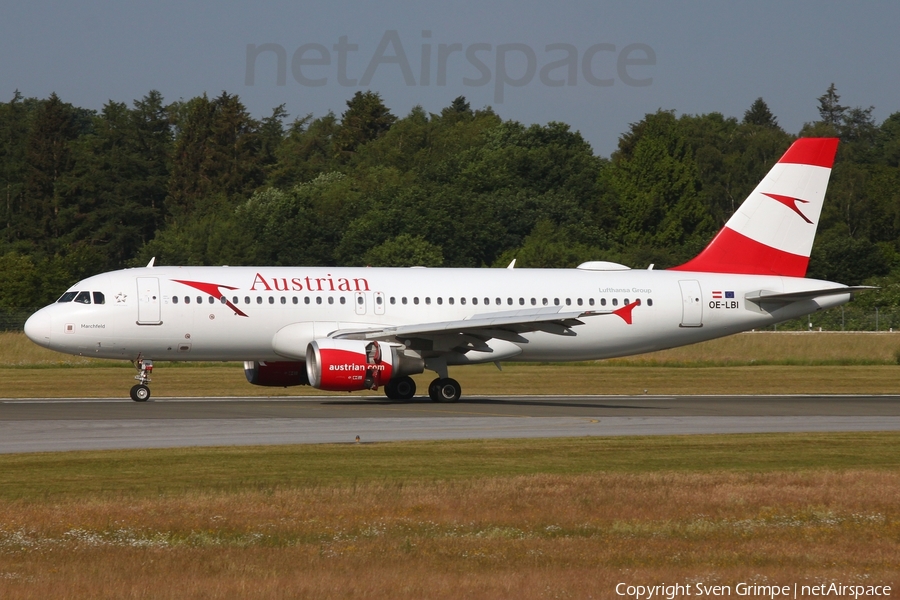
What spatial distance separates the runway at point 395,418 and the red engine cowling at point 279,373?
21.0 inches

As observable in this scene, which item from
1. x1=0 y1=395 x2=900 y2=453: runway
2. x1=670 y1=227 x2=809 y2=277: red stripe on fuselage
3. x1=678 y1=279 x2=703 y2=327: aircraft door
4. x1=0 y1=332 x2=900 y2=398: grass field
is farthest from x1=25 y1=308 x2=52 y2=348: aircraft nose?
x1=670 y1=227 x2=809 y2=277: red stripe on fuselage

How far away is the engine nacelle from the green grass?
8.87 m

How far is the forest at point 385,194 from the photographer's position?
8838cm

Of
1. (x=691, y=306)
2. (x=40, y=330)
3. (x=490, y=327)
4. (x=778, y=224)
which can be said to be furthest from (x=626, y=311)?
(x=40, y=330)

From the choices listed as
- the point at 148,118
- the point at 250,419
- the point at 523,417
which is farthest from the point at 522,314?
the point at 148,118

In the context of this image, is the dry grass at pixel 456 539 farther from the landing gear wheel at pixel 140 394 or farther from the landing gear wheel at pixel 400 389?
the landing gear wheel at pixel 400 389

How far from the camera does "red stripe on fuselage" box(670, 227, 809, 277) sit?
1497 inches

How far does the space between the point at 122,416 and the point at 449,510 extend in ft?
48.0

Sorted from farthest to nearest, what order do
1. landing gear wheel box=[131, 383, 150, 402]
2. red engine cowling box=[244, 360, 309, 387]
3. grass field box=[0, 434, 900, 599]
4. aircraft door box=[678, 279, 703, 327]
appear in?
aircraft door box=[678, 279, 703, 327] < red engine cowling box=[244, 360, 309, 387] < landing gear wheel box=[131, 383, 150, 402] < grass field box=[0, 434, 900, 599]

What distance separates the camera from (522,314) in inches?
1357

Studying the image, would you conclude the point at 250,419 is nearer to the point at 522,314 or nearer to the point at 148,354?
the point at 148,354

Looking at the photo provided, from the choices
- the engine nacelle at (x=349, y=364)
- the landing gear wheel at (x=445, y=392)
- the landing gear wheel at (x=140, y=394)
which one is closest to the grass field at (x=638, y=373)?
the landing gear wheel at (x=140, y=394)

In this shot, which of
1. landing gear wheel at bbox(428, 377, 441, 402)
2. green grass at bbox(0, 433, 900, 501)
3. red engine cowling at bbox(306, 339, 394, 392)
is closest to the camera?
green grass at bbox(0, 433, 900, 501)

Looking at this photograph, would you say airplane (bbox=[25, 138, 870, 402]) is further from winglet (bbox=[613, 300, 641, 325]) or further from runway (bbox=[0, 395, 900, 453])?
runway (bbox=[0, 395, 900, 453])
